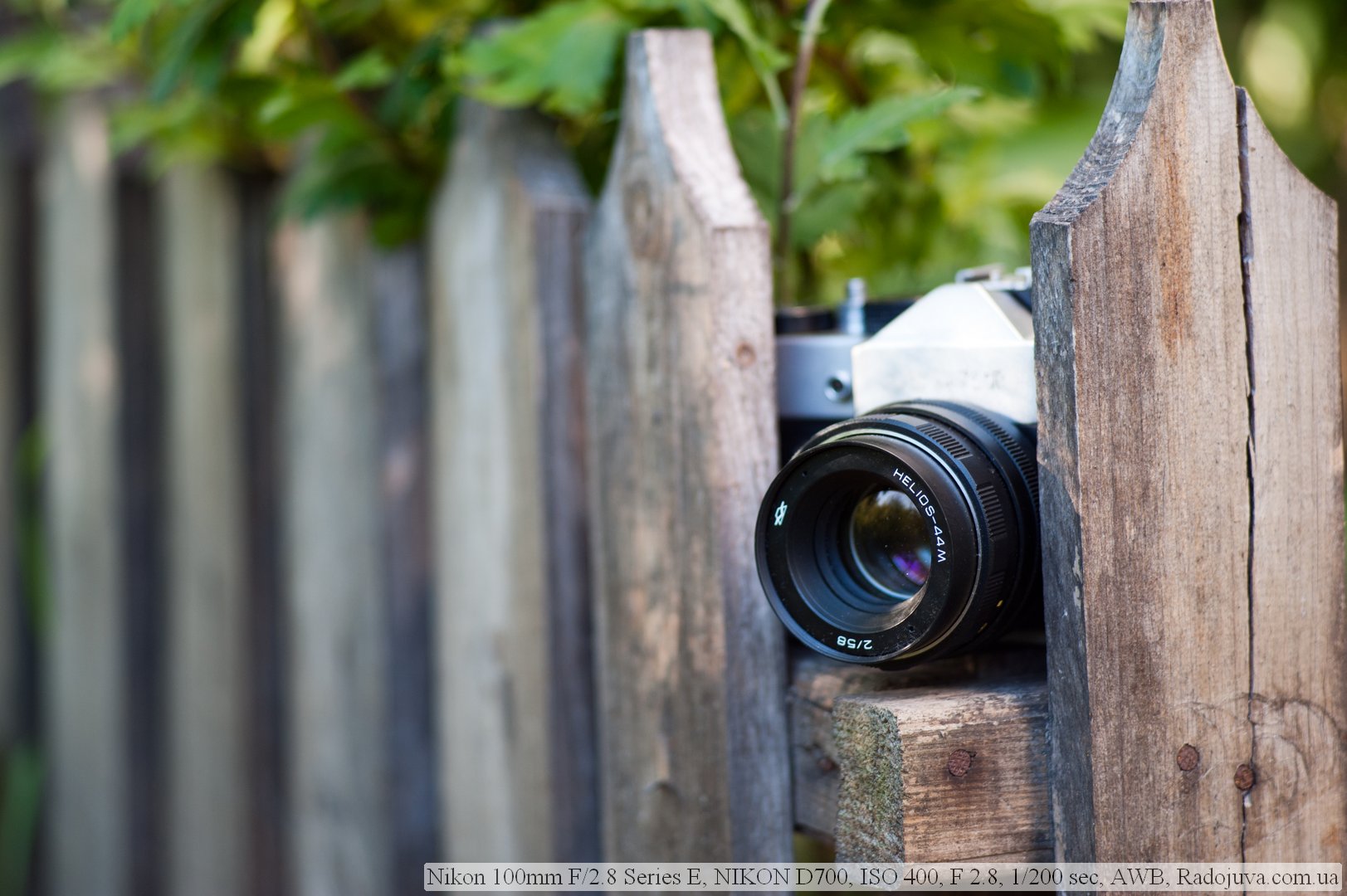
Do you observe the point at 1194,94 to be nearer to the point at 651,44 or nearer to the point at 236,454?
the point at 651,44

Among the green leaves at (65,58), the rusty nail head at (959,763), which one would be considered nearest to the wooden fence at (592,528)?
the rusty nail head at (959,763)

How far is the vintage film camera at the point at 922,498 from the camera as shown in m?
0.85

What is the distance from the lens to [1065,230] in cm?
83

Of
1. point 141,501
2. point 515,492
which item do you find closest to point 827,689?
point 515,492

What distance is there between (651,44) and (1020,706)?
0.64 metres

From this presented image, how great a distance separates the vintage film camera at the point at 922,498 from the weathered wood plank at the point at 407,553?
2.40ft

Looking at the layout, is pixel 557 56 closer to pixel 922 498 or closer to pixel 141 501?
pixel 922 498

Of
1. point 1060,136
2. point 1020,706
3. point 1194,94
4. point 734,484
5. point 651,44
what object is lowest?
point 1020,706

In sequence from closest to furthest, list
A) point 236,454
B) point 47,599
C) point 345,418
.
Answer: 1. point 345,418
2. point 236,454
3. point 47,599

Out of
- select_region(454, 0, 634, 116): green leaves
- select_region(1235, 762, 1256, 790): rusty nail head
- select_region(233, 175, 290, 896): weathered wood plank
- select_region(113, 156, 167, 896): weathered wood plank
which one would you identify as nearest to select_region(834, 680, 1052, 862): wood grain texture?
select_region(1235, 762, 1256, 790): rusty nail head

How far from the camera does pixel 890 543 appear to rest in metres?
0.95

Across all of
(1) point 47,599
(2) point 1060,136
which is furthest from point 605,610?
(1) point 47,599

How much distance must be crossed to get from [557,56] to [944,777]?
28.4 inches

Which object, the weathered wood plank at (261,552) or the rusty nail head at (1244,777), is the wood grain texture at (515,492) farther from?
the rusty nail head at (1244,777)
